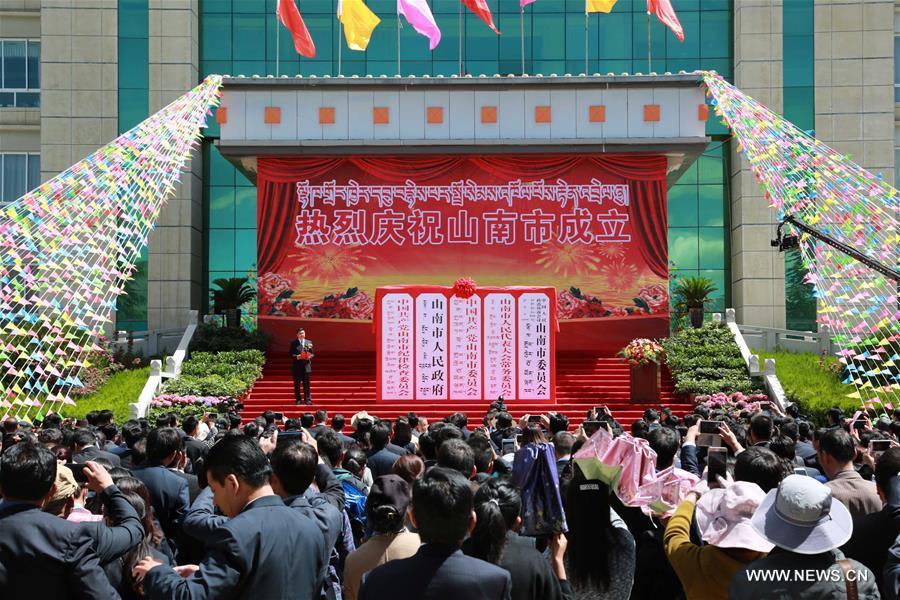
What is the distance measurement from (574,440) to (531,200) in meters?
15.5

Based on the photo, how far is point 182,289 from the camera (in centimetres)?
2753

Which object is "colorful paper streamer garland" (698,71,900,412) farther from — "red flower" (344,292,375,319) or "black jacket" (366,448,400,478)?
"red flower" (344,292,375,319)

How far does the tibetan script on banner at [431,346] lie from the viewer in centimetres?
1798

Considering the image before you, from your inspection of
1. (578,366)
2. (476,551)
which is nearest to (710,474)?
(476,551)

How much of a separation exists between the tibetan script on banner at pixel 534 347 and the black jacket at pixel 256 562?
14.0 meters

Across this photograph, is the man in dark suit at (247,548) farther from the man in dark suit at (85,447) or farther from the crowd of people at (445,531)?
the man in dark suit at (85,447)

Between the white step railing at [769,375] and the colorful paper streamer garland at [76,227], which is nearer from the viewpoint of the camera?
the colorful paper streamer garland at [76,227]

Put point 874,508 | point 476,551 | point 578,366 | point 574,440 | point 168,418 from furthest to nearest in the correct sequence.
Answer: point 578,366 < point 168,418 < point 574,440 < point 874,508 < point 476,551

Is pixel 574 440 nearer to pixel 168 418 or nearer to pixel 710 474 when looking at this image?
pixel 710 474

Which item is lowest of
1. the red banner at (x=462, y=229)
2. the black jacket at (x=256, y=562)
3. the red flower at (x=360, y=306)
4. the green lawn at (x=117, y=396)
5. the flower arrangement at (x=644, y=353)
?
the green lawn at (x=117, y=396)

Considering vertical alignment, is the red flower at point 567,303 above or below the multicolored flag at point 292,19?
below

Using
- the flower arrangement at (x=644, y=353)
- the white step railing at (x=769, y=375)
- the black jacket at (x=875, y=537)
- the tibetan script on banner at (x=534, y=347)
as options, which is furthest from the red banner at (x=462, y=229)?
the black jacket at (x=875, y=537)

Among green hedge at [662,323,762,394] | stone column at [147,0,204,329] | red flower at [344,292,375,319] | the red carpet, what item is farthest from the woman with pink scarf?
stone column at [147,0,204,329]

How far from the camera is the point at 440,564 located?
3566 mm
